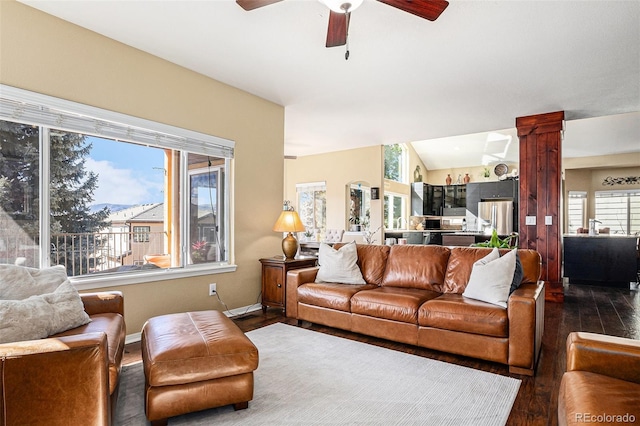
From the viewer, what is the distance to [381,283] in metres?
3.85

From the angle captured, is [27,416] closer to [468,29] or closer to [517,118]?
[468,29]

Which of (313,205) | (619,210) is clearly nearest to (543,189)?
(313,205)

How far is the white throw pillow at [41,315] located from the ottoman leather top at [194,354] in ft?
1.44

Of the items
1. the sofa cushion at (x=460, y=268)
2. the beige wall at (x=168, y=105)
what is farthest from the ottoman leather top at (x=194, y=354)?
the sofa cushion at (x=460, y=268)

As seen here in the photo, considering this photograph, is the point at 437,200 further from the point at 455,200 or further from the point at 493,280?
the point at 493,280

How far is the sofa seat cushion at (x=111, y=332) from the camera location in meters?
1.82

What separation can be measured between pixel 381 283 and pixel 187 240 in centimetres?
218

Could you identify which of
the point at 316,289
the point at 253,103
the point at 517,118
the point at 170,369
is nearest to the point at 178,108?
the point at 253,103

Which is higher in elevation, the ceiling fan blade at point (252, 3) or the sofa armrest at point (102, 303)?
the ceiling fan blade at point (252, 3)

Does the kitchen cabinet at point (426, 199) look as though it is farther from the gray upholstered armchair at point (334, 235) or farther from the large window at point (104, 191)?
the large window at point (104, 191)

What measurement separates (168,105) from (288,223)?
189cm

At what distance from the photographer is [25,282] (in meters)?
2.20

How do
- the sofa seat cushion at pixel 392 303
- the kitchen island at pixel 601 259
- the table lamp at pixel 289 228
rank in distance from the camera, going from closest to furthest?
the sofa seat cushion at pixel 392 303, the table lamp at pixel 289 228, the kitchen island at pixel 601 259

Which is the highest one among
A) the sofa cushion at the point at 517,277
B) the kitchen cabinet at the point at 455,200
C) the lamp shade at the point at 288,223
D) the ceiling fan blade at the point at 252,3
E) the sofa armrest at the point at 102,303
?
the ceiling fan blade at the point at 252,3
